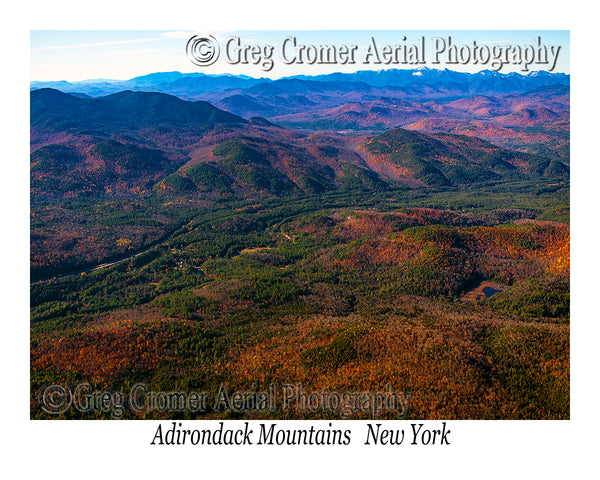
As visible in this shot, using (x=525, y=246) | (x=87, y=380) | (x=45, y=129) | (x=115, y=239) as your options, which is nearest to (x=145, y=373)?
(x=87, y=380)

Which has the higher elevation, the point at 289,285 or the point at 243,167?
the point at 243,167

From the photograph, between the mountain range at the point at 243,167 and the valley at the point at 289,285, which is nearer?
the valley at the point at 289,285

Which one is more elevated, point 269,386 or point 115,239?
point 115,239

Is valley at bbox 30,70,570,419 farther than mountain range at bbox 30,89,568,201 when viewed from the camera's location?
No

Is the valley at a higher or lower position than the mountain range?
lower

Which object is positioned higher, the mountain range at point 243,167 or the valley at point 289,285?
the mountain range at point 243,167

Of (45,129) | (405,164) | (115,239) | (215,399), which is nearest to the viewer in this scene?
(215,399)

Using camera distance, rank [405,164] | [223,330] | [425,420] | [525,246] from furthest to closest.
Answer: [405,164]
[525,246]
[223,330]
[425,420]

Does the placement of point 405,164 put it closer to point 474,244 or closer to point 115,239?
point 474,244

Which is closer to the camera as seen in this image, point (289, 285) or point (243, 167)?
point (289, 285)

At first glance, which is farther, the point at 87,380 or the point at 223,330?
the point at 223,330

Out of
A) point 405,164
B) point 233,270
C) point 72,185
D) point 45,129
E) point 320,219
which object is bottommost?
point 233,270
